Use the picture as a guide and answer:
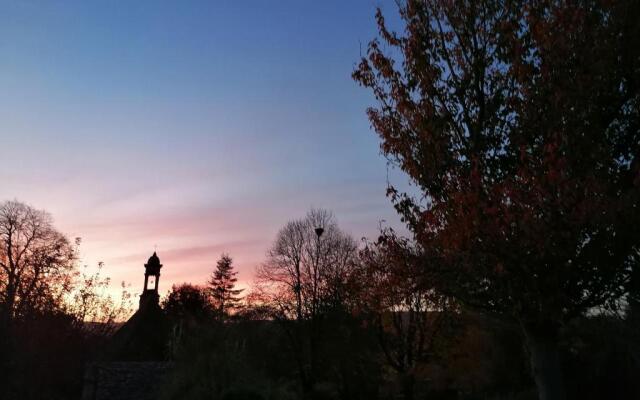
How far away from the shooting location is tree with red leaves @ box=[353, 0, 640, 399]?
22.8 ft

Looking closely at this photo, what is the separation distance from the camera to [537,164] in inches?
293

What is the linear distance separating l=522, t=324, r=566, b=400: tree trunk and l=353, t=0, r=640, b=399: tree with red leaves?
2 centimetres

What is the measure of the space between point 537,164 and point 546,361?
2996 mm

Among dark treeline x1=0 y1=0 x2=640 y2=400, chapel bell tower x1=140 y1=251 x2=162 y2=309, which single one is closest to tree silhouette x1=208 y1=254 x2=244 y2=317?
chapel bell tower x1=140 y1=251 x2=162 y2=309

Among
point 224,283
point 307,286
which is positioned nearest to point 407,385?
point 307,286

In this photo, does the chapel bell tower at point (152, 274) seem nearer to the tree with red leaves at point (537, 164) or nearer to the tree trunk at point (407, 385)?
the tree trunk at point (407, 385)

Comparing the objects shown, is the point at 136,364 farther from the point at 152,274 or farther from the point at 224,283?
the point at 224,283

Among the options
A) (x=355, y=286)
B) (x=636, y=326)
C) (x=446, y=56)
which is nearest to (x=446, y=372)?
(x=636, y=326)

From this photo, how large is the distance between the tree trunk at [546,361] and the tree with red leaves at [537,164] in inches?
0.7

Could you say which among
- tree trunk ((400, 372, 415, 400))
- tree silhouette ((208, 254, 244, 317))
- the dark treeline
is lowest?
tree trunk ((400, 372, 415, 400))

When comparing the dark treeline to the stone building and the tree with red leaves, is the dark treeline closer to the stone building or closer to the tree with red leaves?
the tree with red leaves

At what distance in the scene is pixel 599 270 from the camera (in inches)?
307

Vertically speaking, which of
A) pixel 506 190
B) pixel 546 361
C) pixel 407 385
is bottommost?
pixel 407 385

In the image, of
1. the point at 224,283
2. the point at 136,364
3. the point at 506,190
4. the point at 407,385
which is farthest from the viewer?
the point at 224,283
